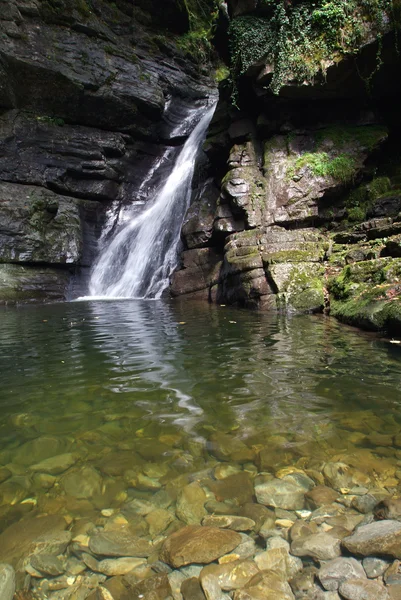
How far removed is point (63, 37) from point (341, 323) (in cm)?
1933

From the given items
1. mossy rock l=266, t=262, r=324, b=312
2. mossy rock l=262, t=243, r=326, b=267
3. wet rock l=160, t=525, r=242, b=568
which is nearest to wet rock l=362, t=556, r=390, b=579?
wet rock l=160, t=525, r=242, b=568

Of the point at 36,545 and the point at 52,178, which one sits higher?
the point at 52,178

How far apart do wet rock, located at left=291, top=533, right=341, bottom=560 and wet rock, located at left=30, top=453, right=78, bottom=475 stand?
4.57 ft

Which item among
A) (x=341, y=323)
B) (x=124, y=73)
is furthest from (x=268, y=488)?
(x=124, y=73)

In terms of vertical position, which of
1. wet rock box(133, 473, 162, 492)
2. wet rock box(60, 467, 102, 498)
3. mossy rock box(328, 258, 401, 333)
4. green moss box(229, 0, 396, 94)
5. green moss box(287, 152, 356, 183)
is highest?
green moss box(229, 0, 396, 94)

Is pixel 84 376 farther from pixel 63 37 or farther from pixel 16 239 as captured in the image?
pixel 63 37

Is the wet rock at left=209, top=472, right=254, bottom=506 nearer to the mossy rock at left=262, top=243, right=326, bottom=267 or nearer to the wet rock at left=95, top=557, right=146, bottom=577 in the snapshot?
the wet rock at left=95, top=557, right=146, bottom=577

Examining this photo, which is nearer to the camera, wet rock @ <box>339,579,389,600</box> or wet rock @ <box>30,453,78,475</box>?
wet rock @ <box>339,579,389,600</box>

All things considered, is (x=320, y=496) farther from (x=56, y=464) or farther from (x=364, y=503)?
(x=56, y=464)

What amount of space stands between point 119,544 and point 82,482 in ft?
1.79

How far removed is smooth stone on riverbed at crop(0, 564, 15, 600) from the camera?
4.82 ft

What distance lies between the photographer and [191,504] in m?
1.96

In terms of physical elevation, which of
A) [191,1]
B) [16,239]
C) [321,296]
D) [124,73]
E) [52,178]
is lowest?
[321,296]

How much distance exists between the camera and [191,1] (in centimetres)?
2456
